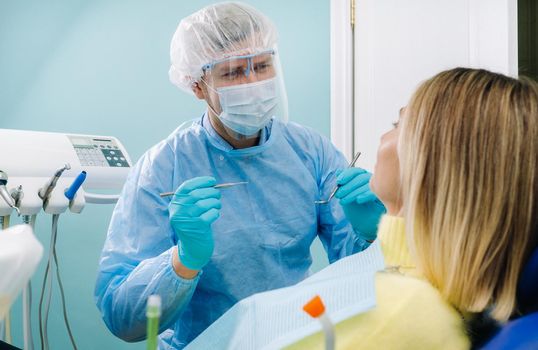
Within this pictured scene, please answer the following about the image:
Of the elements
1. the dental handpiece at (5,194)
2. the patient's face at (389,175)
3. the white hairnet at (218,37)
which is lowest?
the dental handpiece at (5,194)

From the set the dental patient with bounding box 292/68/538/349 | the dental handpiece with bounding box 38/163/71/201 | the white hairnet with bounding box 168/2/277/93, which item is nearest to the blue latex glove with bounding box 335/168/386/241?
the white hairnet with bounding box 168/2/277/93

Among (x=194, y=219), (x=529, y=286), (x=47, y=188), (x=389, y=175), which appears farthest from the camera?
(x=47, y=188)

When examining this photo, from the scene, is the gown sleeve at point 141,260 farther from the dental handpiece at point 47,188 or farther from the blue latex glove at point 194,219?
the dental handpiece at point 47,188

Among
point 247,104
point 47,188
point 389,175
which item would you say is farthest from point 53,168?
point 389,175

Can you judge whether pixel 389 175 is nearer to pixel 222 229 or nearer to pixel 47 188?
pixel 222 229

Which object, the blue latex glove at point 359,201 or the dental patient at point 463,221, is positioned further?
the blue latex glove at point 359,201

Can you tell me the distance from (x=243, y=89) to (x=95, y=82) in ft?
4.23

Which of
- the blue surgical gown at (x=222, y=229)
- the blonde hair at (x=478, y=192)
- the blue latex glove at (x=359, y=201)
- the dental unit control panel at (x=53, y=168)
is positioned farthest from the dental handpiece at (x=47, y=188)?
the blonde hair at (x=478, y=192)

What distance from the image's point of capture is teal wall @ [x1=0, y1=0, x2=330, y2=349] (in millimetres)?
2357

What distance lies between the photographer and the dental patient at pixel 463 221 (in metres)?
0.81

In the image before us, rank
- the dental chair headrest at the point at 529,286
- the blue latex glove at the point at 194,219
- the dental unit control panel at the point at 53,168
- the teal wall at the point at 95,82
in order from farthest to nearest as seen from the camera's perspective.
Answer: the teal wall at the point at 95,82
the dental unit control panel at the point at 53,168
the blue latex glove at the point at 194,219
the dental chair headrest at the point at 529,286

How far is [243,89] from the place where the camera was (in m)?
1.54

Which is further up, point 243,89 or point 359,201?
point 243,89

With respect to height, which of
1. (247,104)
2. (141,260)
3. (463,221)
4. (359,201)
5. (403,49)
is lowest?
(141,260)
